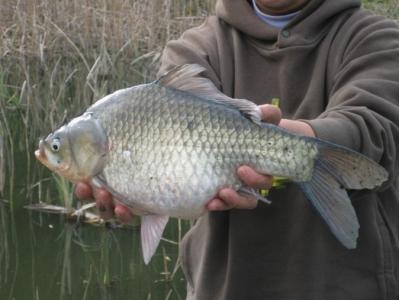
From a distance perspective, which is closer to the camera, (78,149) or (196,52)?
(78,149)

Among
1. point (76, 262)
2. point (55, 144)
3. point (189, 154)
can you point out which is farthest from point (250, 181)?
point (76, 262)

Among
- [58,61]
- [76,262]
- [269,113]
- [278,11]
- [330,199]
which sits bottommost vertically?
[76,262]

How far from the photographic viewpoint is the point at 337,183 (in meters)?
1.40

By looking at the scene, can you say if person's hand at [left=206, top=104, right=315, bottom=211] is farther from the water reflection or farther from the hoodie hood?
the water reflection

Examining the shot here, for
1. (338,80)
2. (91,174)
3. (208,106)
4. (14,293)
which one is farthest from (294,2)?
(14,293)

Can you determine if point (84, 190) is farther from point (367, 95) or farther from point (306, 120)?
point (367, 95)

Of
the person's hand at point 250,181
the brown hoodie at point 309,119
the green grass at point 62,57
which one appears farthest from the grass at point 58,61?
the person's hand at point 250,181

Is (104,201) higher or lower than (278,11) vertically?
lower

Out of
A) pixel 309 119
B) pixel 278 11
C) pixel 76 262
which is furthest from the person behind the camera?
pixel 76 262

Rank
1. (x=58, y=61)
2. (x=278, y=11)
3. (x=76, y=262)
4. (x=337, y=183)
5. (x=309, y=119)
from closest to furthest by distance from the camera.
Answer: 1. (x=337, y=183)
2. (x=309, y=119)
3. (x=278, y=11)
4. (x=76, y=262)
5. (x=58, y=61)

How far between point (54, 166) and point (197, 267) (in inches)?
16.3

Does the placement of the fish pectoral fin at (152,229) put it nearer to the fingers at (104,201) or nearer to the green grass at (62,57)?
the fingers at (104,201)

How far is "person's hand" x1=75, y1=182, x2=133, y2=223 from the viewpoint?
1535 mm

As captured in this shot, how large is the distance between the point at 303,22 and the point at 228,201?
0.47 meters
